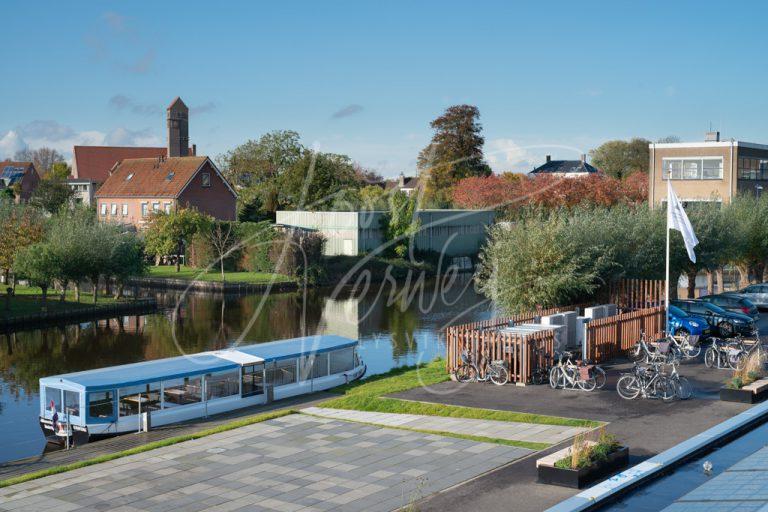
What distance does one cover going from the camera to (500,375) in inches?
905

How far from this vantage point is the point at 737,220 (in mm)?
44812

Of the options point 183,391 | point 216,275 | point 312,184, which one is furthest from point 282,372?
point 312,184

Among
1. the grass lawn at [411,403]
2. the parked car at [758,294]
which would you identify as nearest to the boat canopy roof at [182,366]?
the grass lawn at [411,403]

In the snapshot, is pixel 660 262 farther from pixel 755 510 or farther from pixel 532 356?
pixel 755 510

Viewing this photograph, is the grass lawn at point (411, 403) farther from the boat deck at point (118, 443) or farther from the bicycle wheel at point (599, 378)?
the bicycle wheel at point (599, 378)

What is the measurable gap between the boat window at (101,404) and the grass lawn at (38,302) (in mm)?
24914

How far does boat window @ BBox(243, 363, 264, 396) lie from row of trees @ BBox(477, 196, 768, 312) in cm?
961

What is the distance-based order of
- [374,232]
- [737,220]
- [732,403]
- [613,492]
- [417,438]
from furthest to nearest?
[374,232] → [737,220] → [732,403] → [417,438] → [613,492]

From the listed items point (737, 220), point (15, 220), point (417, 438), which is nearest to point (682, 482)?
point (417, 438)

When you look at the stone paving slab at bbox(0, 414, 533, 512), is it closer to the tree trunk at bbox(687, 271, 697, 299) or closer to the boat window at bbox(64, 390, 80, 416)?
the boat window at bbox(64, 390, 80, 416)

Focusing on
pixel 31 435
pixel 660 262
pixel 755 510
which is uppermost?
pixel 660 262

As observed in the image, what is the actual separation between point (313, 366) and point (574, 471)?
47.2 feet

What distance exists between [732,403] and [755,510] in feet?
29.5

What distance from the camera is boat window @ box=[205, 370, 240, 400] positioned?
23.9 m
